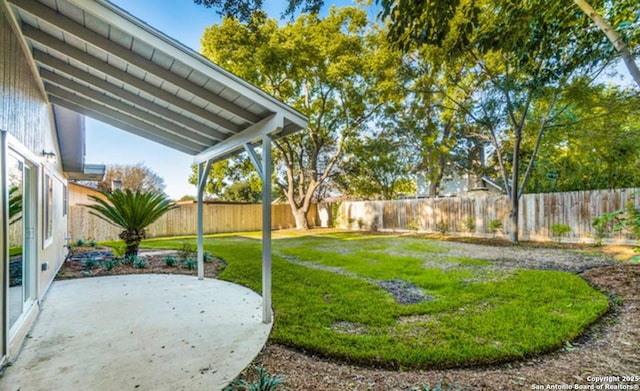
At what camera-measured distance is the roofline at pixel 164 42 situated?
2.49 m

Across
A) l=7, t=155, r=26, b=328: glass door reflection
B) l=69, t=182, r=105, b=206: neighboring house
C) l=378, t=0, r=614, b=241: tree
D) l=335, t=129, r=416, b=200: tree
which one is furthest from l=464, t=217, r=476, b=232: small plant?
l=69, t=182, r=105, b=206: neighboring house

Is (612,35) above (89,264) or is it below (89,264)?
above

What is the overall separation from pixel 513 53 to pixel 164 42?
17.5 ft

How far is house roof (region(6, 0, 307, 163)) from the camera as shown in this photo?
2.68 meters

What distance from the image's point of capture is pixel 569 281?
488 cm

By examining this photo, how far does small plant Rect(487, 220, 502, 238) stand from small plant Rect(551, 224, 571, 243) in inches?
60.1

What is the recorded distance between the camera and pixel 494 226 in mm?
10789

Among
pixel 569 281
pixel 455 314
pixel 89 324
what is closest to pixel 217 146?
pixel 89 324

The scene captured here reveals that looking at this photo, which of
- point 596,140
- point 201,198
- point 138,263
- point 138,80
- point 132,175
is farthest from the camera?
point 132,175

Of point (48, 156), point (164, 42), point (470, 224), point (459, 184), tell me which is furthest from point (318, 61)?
point (459, 184)

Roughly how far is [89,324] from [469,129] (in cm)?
1402

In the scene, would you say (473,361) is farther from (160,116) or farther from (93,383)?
(160,116)

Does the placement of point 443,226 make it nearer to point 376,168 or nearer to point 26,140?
point 376,168

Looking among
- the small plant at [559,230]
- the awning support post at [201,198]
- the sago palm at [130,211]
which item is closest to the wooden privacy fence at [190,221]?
the sago palm at [130,211]
